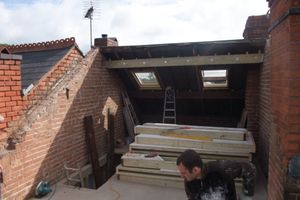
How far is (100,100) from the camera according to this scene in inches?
286

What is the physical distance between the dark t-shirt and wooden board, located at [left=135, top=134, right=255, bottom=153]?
307 centimetres

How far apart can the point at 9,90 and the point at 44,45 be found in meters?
3.20

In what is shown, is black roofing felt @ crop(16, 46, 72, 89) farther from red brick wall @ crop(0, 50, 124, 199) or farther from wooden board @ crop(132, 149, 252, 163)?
wooden board @ crop(132, 149, 252, 163)

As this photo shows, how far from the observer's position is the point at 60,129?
5480 mm

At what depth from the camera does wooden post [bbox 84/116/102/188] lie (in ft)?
21.1

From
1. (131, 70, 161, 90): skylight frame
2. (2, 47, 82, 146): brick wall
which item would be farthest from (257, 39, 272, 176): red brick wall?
(2, 47, 82, 146): brick wall

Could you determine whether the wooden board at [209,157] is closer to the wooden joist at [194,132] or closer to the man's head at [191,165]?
the wooden joist at [194,132]

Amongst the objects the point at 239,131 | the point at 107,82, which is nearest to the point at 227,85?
the point at 239,131

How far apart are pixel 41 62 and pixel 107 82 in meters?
1.93

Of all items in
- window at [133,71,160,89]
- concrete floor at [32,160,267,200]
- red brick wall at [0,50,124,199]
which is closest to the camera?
red brick wall at [0,50,124,199]

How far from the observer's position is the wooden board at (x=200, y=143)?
5.18 metres

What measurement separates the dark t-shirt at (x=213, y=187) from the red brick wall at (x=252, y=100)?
4.84 meters

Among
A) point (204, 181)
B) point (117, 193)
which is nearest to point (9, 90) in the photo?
point (117, 193)

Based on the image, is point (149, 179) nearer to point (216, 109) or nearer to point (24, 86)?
point (24, 86)
